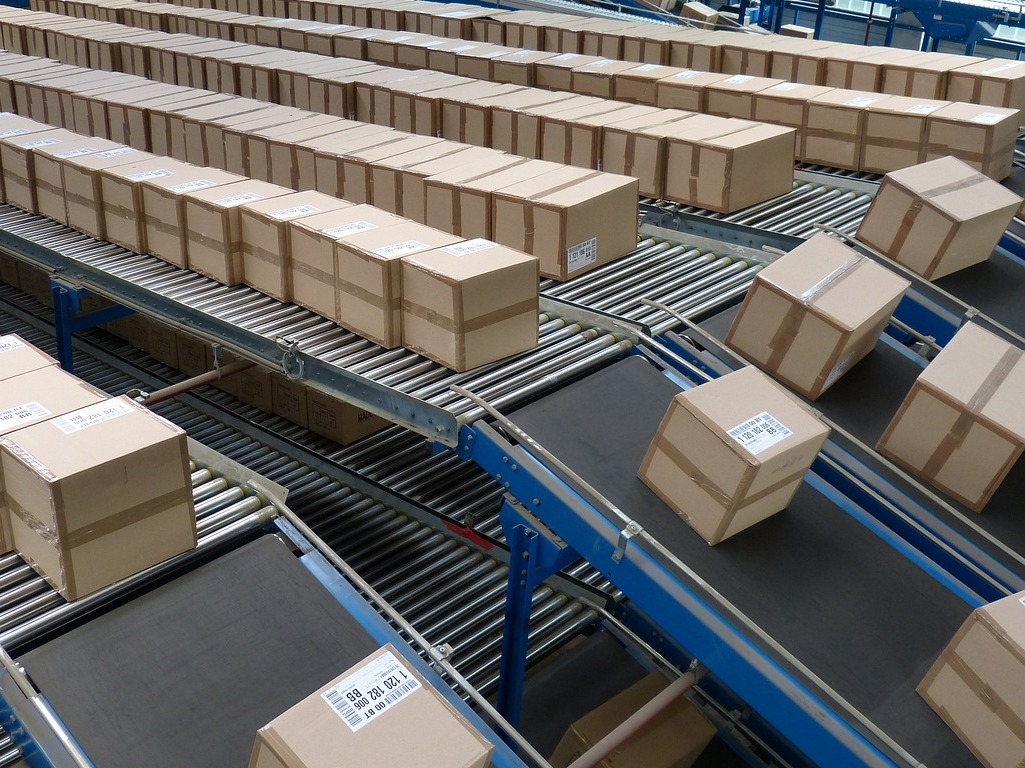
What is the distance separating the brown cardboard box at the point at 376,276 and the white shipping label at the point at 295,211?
0.44m

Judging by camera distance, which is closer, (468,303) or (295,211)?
(468,303)

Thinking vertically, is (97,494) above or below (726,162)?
below

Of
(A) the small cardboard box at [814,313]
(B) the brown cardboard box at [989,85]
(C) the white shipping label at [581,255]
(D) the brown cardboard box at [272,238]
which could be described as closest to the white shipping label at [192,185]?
(D) the brown cardboard box at [272,238]

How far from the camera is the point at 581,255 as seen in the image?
496 centimetres

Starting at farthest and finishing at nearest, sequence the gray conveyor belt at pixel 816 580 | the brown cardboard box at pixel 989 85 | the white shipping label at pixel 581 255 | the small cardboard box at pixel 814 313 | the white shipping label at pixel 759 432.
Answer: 1. the brown cardboard box at pixel 989 85
2. the white shipping label at pixel 581 255
3. the small cardboard box at pixel 814 313
4. the white shipping label at pixel 759 432
5. the gray conveyor belt at pixel 816 580

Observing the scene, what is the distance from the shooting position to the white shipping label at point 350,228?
171 inches

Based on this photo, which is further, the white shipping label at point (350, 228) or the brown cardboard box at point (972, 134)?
the brown cardboard box at point (972, 134)

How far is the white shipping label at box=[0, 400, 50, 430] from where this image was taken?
3.20 m

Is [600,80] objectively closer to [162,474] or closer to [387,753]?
[162,474]

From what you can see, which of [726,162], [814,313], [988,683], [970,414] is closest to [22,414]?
[814,313]

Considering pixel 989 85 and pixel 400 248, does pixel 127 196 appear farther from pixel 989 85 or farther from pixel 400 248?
pixel 989 85

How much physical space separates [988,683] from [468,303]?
234 cm

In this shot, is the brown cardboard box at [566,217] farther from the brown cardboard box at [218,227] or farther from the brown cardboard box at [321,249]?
the brown cardboard box at [218,227]

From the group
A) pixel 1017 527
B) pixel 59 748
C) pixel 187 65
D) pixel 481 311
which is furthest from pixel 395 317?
pixel 187 65
